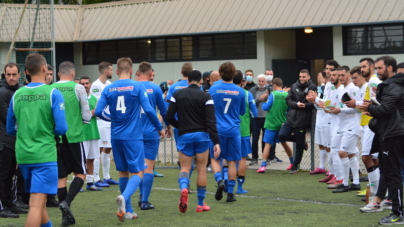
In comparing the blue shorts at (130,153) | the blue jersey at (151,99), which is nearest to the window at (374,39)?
the blue jersey at (151,99)

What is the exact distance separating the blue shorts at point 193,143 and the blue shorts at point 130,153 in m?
0.72

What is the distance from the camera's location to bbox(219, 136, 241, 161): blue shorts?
9.77 meters

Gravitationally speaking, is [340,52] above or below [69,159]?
above

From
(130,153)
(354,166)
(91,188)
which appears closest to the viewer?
A: (130,153)

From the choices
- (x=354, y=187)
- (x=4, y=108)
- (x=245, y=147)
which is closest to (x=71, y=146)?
(x=4, y=108)

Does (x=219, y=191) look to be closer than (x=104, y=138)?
Yes

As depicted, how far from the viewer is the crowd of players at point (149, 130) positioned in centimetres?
652

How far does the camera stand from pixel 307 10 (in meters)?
21.2

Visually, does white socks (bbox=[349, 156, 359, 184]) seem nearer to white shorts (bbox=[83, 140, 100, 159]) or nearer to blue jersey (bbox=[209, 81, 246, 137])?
blue jersey (bbox=[209, 81, 246, 137])

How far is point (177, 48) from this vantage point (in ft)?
82.5

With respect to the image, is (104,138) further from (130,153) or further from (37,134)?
(37,134)

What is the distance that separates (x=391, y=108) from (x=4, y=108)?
17.1ft

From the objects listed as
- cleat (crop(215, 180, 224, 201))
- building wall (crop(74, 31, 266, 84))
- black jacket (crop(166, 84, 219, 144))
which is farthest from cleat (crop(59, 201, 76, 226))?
building wall (crop(74, 31, 266, 84))

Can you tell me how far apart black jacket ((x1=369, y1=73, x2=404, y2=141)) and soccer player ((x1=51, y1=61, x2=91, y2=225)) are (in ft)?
12.8
